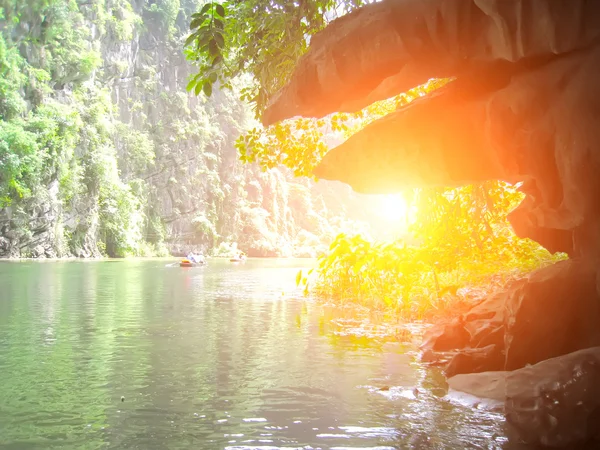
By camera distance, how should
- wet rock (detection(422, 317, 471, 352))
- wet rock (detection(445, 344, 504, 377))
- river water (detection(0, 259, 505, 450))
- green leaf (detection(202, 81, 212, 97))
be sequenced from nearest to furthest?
river water (detection(0, 259, 505, 450))
green leaf (detection(202, 81, 212, 97))
wet rock (detection(445, 344, 504, 377))
wet rock (detection(422, 317, 471, 352))

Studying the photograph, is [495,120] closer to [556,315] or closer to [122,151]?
[556,315]

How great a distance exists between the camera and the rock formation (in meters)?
5.38

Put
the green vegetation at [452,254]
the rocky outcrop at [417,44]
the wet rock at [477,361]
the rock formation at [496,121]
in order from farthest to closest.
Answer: the green vegetation at [452,254] < the wet rock at [477,361] < the rock formation at [496,121] < the rocky outcrop at [417,44]

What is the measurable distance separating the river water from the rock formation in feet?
3.18

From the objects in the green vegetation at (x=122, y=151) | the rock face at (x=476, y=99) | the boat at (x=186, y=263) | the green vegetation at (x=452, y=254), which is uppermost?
the green vegetation at (x=122, y=151)

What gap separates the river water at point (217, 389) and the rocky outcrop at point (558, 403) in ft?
0.98

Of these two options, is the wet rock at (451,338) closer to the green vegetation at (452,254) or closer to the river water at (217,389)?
the river water at (217,389)

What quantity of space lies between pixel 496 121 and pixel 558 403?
3.21m

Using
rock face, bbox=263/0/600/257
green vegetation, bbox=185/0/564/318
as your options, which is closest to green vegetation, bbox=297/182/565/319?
green vegetation, bbox=185/0/564/318

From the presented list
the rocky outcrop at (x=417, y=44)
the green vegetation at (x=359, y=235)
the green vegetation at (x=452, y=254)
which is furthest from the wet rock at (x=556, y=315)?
the green vegetation at (x=452, y=254)

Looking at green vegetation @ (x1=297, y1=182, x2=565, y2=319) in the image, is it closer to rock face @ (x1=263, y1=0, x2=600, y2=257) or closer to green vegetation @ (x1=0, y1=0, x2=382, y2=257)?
rock face @ (x1=263, y1=0, x2=600, y2=257)

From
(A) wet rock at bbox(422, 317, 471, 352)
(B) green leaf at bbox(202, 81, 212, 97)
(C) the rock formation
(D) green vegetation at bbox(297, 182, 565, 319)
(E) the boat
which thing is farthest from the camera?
(E) the boat

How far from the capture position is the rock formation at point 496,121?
538cm

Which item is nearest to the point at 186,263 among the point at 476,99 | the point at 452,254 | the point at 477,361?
the point at 452,254
